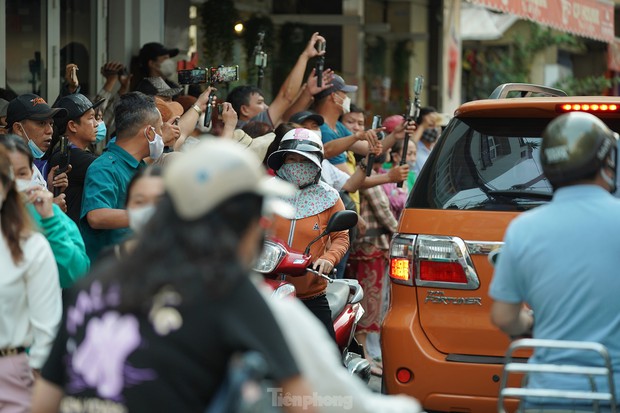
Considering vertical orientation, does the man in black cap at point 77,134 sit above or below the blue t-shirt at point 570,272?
above

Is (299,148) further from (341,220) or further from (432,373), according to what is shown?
(432,373)

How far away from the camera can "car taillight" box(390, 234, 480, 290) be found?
20.1 ft

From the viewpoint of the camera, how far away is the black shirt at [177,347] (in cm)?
311

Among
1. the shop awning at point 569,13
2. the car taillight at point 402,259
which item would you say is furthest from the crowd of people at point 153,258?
the shop awning at point 569,13

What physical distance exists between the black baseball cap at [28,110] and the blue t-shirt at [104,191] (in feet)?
2.45

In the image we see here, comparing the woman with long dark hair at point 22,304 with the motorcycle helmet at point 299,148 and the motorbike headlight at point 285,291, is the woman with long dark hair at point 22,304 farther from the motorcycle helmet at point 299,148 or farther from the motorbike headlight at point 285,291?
the motorcycle helmet at point 299,148

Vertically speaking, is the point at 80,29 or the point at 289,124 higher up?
the point at 80,29

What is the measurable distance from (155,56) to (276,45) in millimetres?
4158

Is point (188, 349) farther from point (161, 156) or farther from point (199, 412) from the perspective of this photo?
point (161, 156)

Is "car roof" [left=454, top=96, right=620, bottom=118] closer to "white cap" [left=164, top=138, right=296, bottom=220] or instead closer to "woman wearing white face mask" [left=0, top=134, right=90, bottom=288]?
"woman wearing white face mask" [left=0, top=134, right=90, bottom=288]

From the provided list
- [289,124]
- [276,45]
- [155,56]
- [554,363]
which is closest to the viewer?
[554,363]

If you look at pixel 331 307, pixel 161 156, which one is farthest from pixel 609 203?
pixel 161 156

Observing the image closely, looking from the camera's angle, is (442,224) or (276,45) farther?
(276,45)

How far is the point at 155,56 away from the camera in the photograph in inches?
454
